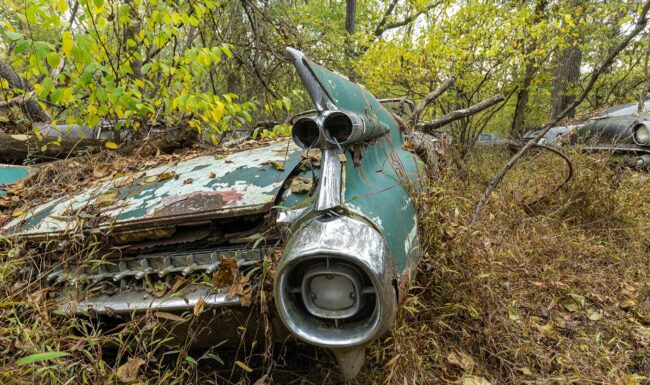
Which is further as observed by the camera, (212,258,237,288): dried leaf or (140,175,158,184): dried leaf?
(140,175,158,184): dried leaf

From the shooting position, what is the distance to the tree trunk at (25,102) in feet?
14.1

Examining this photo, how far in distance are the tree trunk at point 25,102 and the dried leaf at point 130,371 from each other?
4.03 m

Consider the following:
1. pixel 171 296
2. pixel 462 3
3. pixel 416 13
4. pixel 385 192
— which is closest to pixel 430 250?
pixel 385 192

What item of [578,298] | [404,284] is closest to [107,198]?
[404,284]

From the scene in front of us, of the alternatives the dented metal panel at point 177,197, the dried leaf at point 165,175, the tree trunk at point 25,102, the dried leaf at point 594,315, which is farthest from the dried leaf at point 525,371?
the tree trunk at point 25,102

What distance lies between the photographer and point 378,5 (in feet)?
36.2

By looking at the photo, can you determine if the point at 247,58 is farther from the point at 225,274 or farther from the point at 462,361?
the point at 462,361

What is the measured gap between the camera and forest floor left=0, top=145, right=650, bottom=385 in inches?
59.6

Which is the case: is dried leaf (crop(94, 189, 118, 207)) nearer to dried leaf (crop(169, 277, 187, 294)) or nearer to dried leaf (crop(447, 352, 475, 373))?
dried leaf (crop(169, 277, 187, 294))

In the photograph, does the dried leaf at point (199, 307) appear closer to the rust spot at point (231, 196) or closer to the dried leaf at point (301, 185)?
the rust spot at point (231, 196)

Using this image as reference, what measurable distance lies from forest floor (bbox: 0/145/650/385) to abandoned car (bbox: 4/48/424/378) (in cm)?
19

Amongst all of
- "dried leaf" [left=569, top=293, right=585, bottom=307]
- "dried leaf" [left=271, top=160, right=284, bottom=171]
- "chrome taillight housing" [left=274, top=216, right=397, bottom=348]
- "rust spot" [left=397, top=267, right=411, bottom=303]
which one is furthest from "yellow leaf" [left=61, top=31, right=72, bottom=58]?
"dried leaf" [left=569, top=293, right=585, bottom=307]

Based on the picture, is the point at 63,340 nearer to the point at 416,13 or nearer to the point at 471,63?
the point at 471,63

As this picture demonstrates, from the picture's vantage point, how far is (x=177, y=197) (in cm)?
181
